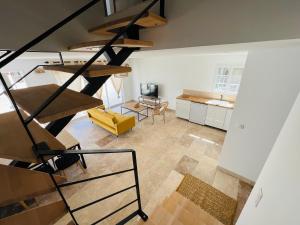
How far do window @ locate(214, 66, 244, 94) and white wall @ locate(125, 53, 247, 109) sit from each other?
152 mm

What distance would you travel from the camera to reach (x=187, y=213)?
1.93 meters

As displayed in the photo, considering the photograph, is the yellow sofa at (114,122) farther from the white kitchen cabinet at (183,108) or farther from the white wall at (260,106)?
the white wall at (260,106)

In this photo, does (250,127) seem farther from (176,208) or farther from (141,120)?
(141,120)

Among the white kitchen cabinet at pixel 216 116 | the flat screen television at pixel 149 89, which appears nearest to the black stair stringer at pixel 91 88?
the white kitchen cabinet at pixel 216 116

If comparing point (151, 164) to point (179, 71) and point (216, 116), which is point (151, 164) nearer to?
point (216, 116)

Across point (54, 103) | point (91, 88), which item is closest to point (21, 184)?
point (54, 103)

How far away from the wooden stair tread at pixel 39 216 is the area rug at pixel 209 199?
2.16 m

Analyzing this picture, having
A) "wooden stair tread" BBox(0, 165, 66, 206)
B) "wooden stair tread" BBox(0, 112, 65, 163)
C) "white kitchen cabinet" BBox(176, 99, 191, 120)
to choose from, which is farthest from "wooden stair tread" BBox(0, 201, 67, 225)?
"white kitchen cabinet" BBox(176, 99, 191, 120)

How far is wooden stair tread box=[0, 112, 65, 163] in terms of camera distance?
0.73 m

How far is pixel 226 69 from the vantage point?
4.43 m

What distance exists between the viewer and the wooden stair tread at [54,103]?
73 cm

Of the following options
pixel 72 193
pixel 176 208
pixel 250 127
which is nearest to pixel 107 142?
pixel 72 193

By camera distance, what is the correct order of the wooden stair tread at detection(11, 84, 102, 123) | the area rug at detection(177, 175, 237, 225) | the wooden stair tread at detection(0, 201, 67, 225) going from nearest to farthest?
the wooden stair tread at detection(11, 84, 102, 123)
the wooden stair tread at detection(0, 201, 67, 225)
the area rug at detection(177, 175, 237, 225)

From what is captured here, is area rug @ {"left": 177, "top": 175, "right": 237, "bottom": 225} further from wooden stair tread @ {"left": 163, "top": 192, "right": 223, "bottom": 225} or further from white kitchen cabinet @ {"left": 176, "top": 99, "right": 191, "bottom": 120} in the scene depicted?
white kitchen cabinet @ {"left": 176, "top": 99, "right": 191, "bottom": 120}
